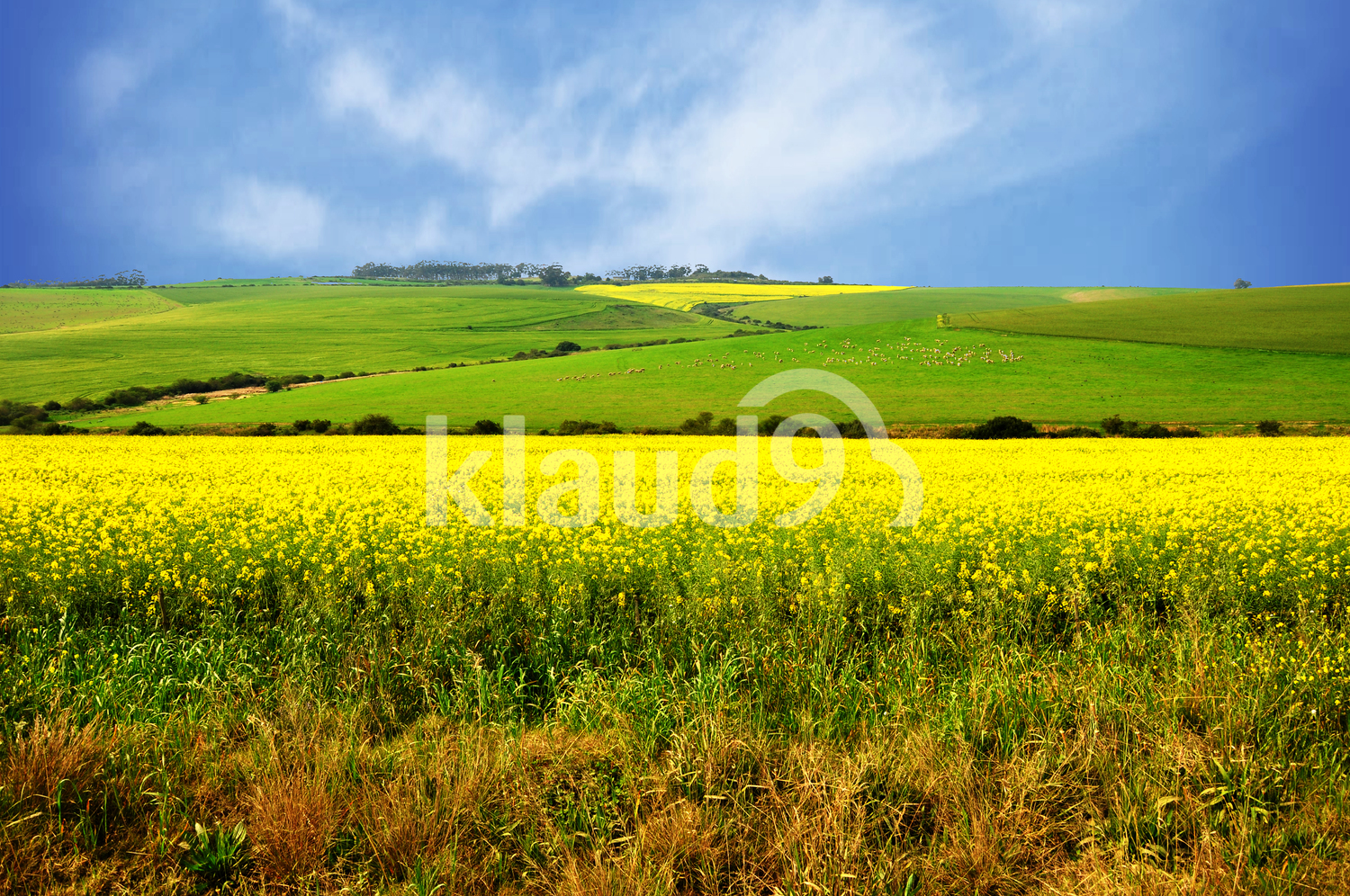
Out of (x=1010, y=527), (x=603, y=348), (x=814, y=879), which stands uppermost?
(x=603, y=348)

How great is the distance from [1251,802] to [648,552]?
547cm

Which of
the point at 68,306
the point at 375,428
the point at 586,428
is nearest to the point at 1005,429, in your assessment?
the point at 586,428

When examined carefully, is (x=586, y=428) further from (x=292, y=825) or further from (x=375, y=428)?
(x=292, y=825)

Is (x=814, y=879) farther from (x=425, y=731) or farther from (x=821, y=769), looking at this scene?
(x=425, y=731)

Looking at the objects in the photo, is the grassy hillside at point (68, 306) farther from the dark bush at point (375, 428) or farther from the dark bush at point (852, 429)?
the dark bush at point (852, 429)

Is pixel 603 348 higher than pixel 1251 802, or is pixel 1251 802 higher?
pixel 603 348

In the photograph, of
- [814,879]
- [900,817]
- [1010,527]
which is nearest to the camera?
[814,879]

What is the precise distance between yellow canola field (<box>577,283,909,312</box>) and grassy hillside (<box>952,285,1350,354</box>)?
72.3 metres

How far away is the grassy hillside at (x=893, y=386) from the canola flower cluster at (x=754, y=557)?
35.2 meters

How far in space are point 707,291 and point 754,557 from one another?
16848cm

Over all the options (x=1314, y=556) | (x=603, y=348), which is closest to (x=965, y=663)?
(x=1314, y=556)

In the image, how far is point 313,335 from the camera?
103375 mm

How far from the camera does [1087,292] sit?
135 m

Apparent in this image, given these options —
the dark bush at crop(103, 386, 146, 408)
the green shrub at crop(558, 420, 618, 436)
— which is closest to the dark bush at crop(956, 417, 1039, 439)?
the green shrub at crop(558, 420, 618, 436)
